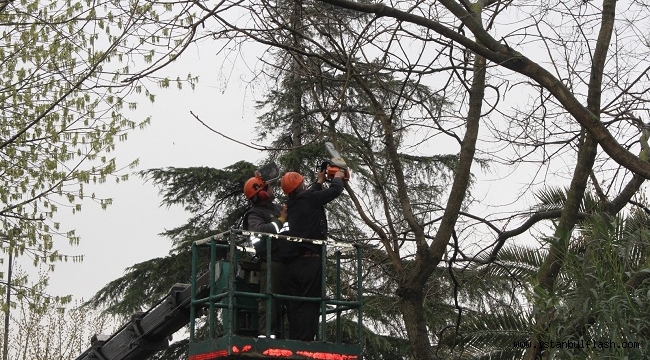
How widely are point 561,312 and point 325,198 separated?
2660mm

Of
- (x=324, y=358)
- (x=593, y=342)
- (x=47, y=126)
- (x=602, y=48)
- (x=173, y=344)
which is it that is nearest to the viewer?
(x=593, y=342)

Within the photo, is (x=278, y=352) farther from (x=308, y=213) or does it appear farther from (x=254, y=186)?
(x=254, y=186)

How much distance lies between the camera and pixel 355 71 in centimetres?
1295

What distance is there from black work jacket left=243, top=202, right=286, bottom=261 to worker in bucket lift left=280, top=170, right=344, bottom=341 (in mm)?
127

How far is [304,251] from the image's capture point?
36.8ft

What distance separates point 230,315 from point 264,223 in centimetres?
135

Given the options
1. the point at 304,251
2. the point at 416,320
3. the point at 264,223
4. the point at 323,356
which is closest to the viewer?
the point at 323,356

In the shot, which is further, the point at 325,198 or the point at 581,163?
the point at 581,163

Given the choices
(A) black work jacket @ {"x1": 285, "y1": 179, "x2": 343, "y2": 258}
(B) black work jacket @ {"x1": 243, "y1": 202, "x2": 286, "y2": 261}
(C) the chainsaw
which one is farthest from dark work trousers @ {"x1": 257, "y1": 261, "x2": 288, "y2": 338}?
(C) the chainsaw

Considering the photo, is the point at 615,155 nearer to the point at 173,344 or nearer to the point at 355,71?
the point at 355,71

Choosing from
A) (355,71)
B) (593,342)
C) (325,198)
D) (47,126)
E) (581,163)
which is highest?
(47,126)

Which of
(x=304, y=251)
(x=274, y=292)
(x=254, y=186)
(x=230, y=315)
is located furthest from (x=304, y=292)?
(x=254, y=186)

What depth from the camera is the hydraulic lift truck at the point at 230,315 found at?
10.4 metres

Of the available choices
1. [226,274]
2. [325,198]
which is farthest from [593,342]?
[226,274]
